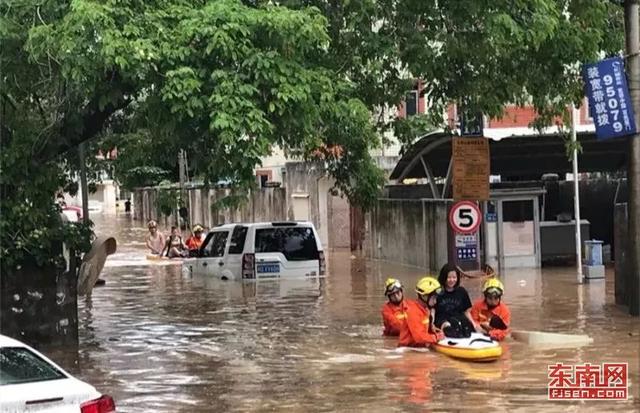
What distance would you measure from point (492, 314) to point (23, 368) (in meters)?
7.72

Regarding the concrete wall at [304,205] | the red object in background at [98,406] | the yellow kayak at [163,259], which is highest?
the concrete wall at [304,205]

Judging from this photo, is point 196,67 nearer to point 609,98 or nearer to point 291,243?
point 609,98

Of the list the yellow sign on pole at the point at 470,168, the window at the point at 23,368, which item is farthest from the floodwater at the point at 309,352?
the window at the point at 23,368

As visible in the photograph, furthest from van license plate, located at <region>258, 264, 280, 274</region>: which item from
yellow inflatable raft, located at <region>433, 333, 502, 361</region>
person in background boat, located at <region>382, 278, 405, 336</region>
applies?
yellow inflatable raft, located at <region>433, 333, 502, 361</region>

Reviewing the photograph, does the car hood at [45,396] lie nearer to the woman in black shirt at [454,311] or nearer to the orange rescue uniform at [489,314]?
the woman in black shirt at [454,311]

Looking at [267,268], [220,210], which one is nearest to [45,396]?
[267,268]

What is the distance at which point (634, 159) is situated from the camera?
1442 cm

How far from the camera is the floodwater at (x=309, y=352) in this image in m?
9.58

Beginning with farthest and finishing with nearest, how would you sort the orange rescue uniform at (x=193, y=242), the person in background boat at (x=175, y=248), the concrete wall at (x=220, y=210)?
the concrete wall at (x=220, y=210)
the person in background boat at (x=175, y=248)
the orange rescue uniform at (x=193, y=242)

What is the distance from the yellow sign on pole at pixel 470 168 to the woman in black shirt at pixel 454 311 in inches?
226

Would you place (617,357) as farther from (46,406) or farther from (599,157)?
(599,157)

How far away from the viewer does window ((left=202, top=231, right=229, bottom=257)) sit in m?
22.2

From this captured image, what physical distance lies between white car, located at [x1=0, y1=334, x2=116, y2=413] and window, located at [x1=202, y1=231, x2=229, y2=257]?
15331 mm

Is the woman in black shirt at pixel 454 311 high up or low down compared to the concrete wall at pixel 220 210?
down
